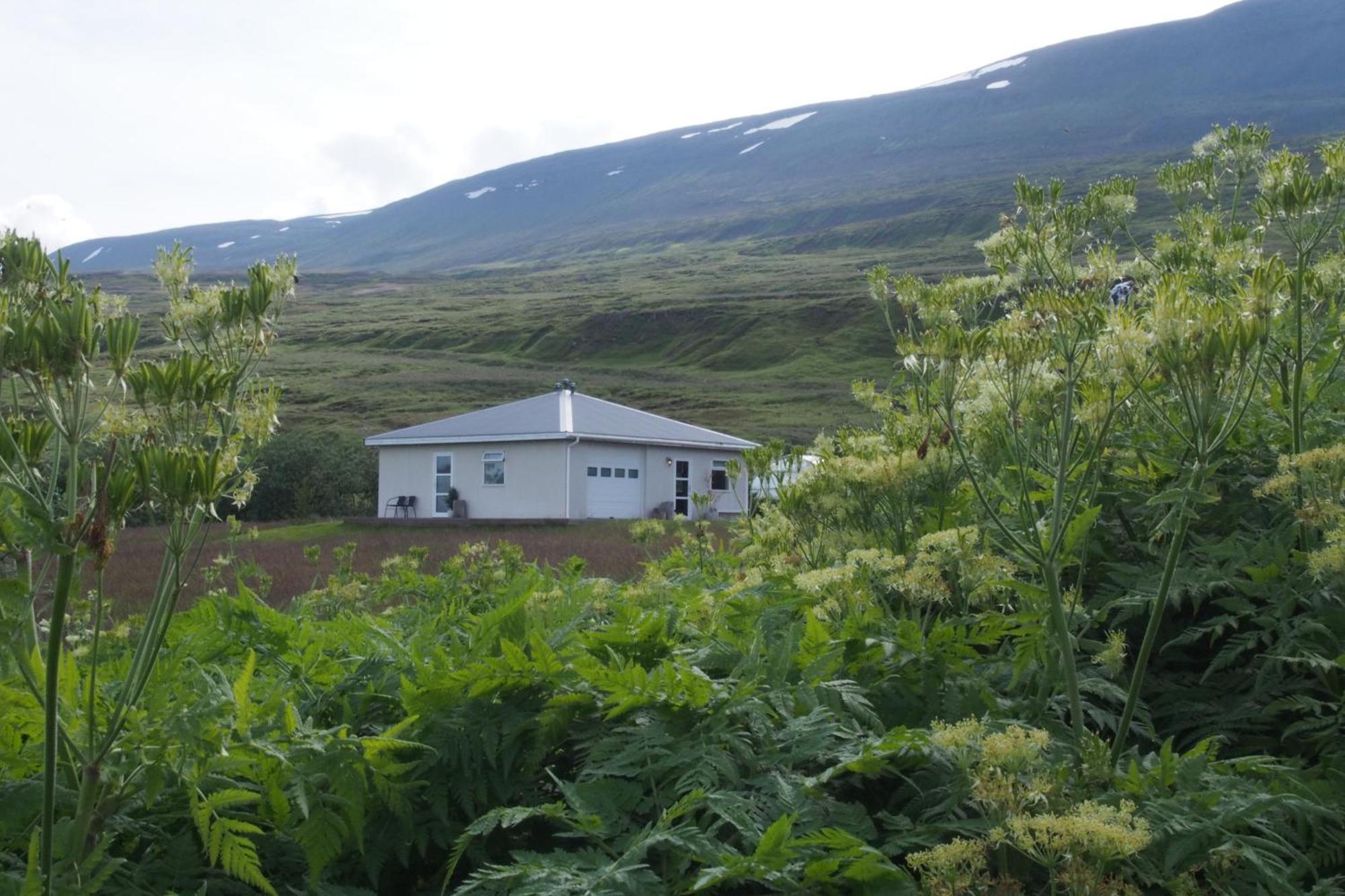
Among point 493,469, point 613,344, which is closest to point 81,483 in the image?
point 493,469

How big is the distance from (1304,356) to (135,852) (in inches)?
147

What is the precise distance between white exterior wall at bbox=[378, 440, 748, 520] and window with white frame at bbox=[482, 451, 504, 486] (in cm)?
12

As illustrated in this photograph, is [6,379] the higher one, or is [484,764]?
[6,379]

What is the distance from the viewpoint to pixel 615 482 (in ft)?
133

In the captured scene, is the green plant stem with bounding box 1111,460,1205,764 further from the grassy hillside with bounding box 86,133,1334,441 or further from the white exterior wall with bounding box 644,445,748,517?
the grassy hillside with bounding box 86,133,1334,441

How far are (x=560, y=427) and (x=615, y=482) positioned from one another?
3.56 meters

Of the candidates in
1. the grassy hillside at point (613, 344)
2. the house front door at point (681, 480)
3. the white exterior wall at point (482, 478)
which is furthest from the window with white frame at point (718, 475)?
the grassy hillside at point (613, 344)

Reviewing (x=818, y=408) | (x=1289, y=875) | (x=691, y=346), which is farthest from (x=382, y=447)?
(x=691, y=346)

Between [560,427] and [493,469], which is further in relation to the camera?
[493,469]

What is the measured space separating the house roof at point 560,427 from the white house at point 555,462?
0.16 ft

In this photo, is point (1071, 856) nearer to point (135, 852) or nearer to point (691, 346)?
point (135, 852)

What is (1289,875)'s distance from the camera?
7.02ft

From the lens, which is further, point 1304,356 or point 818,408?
point 818,408

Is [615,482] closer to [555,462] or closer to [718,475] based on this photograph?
[555,462]
